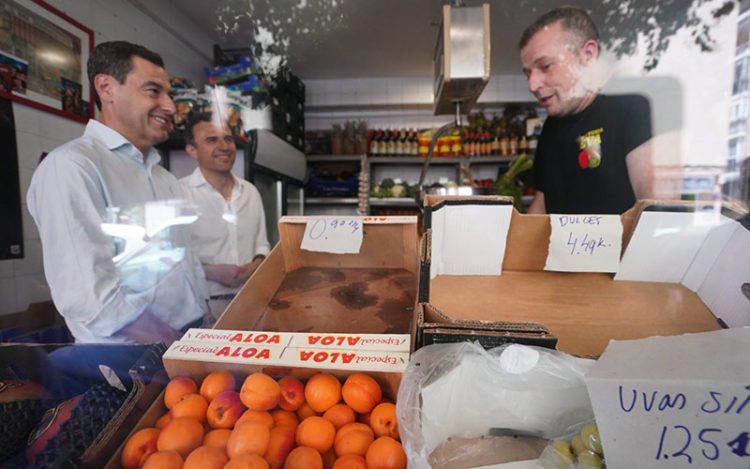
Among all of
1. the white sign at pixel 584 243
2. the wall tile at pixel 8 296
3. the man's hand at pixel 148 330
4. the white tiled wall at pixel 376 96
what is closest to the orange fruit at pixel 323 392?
the white sign at pixel 584 243

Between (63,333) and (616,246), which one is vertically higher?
(616,246)

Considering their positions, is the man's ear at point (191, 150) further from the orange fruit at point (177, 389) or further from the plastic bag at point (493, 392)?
the plastic bag at point (493, 392)

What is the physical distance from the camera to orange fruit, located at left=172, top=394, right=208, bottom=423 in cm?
53

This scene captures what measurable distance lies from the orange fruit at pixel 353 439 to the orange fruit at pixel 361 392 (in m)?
0.03

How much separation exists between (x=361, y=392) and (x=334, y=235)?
19.4 inches

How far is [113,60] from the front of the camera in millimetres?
984

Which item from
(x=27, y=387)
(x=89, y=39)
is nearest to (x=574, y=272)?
(x=27, y=387)

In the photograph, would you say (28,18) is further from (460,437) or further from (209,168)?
(460,437)

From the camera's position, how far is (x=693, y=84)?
1.30 m

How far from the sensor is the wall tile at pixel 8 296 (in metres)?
1.11

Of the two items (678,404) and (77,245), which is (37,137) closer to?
(77,245)

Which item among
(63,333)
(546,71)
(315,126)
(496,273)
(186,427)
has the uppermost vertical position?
(315,126)

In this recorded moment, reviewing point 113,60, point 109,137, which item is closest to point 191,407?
point 109,137

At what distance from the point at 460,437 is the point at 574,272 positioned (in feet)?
1.54
